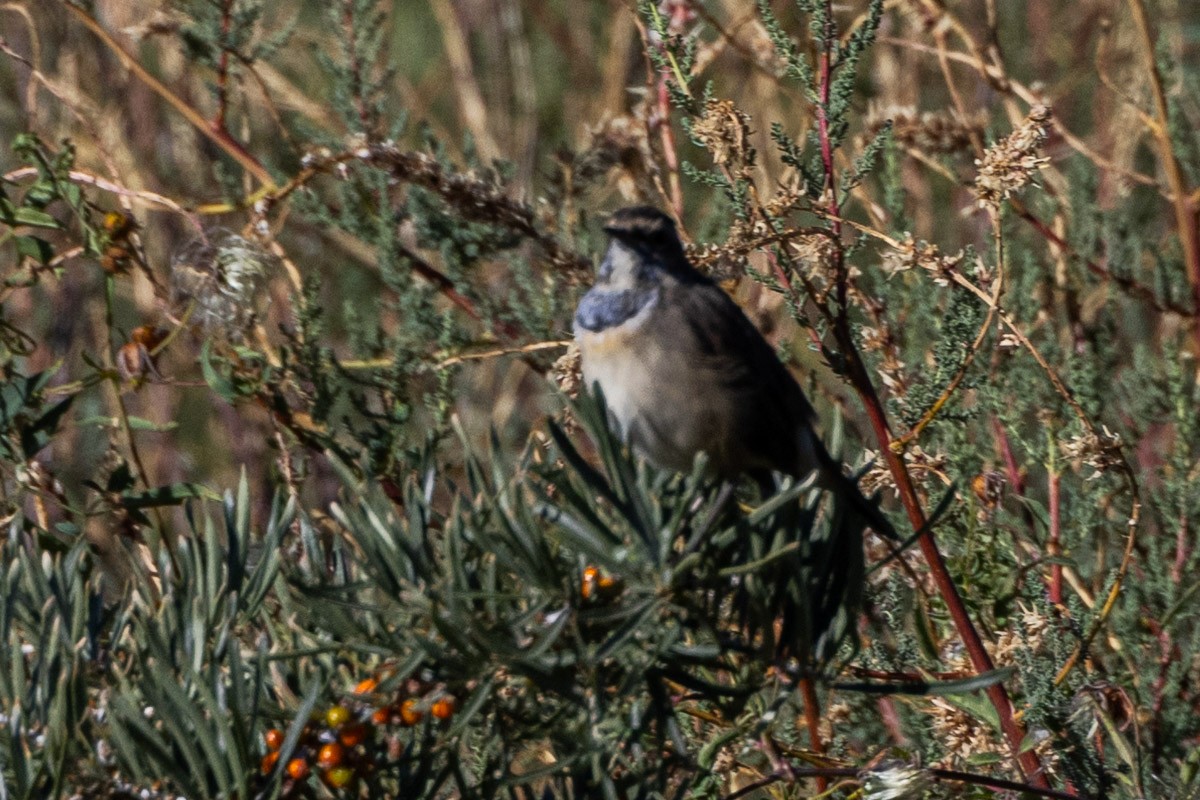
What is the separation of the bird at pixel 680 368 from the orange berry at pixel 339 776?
1.01 meters

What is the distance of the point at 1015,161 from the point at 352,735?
3.50 ft

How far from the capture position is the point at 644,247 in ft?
8.00

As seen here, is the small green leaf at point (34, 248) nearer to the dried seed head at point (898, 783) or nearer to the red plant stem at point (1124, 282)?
the dried seed head at point (898, 783)

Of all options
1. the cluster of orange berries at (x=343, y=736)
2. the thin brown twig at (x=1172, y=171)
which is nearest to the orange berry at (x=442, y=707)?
the cluster of orange berries at (x=343, y=736)

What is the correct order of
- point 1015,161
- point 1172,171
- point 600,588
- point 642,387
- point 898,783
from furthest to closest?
point 1172,171 < point 642,387 < point 1015,161 < point 898,783 < point 600,588

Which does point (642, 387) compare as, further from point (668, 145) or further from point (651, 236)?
point (668, 145)

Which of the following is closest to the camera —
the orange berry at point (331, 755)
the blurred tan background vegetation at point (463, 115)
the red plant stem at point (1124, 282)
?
the orange berry at point (331, 755)

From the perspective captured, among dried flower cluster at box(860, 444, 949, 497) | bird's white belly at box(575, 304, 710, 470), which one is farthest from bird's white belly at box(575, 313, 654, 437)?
dried flower cluster at box(860, 444, 949, 497)

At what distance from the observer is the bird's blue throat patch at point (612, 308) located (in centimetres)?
242

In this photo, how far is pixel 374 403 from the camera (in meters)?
4.20

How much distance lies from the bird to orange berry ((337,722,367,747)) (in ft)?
3.27

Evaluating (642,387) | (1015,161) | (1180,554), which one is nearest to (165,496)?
(642,387)

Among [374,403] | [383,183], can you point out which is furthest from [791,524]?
[374,403]

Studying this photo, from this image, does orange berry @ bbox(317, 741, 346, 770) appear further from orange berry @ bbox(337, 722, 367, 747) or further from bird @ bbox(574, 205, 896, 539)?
bird @ bbox(574, 205, 896, 539)
